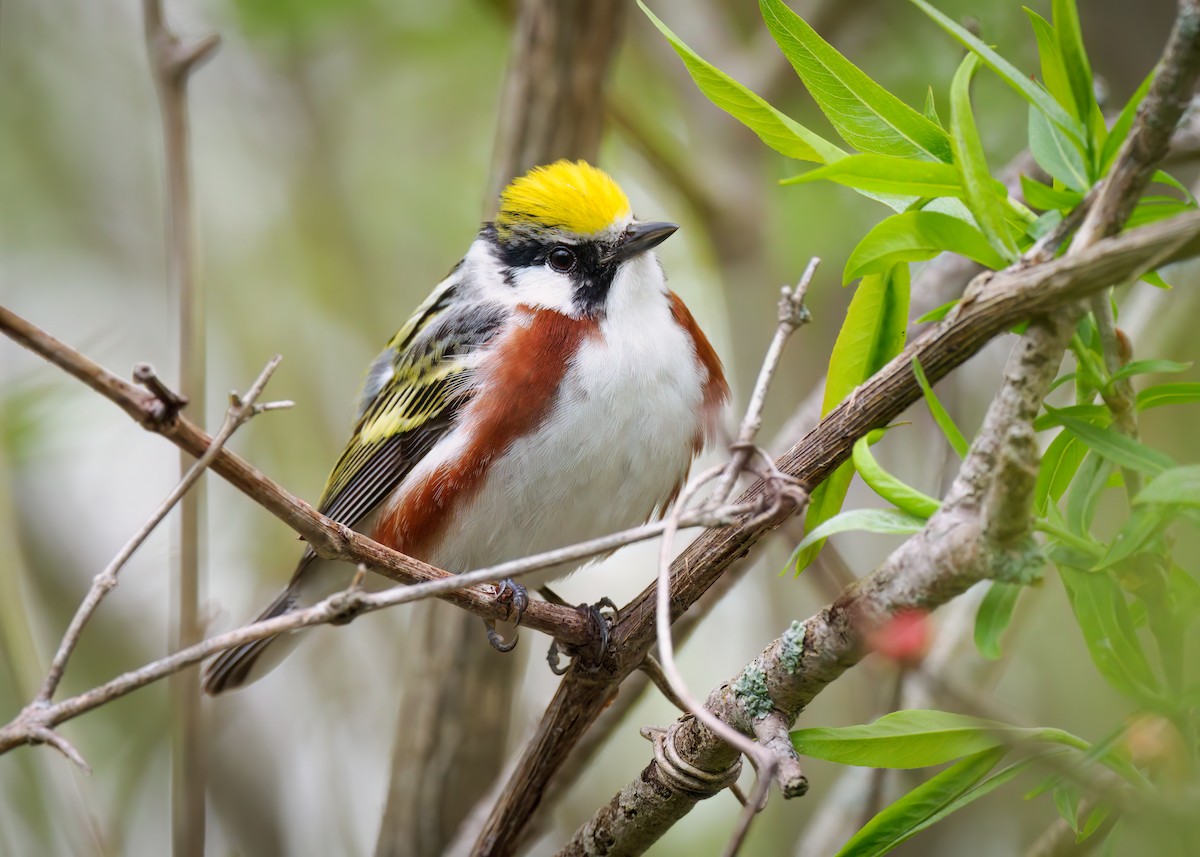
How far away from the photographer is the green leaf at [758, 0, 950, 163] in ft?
5.32

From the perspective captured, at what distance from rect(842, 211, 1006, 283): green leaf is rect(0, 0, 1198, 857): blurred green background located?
5.76ft

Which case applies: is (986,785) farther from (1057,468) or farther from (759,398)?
(759,398)

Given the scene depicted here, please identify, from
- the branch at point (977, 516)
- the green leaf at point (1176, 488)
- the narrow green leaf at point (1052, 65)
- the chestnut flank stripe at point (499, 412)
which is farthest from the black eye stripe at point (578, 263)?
the green leaf at point (1176, 488)

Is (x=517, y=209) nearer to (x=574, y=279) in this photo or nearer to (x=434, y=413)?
(x=574, y=279)

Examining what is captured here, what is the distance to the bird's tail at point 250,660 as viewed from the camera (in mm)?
3346

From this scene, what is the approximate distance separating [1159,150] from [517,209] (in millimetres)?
2303

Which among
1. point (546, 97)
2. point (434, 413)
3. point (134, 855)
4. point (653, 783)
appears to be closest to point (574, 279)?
point (434, 413)

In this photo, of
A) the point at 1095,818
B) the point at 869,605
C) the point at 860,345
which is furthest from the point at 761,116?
the point at 1095,818

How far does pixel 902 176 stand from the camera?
148 centimetres

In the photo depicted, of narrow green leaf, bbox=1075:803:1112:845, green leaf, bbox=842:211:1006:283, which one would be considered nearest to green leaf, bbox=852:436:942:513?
green leaf, bbox=842:211:1006:283

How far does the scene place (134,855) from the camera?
3811mm

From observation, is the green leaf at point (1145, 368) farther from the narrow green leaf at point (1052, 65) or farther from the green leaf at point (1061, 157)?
the narrow green leaf at point (1052, 65)

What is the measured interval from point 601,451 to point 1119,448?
1.64 meters

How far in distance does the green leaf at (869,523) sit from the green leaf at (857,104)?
0.51 m
